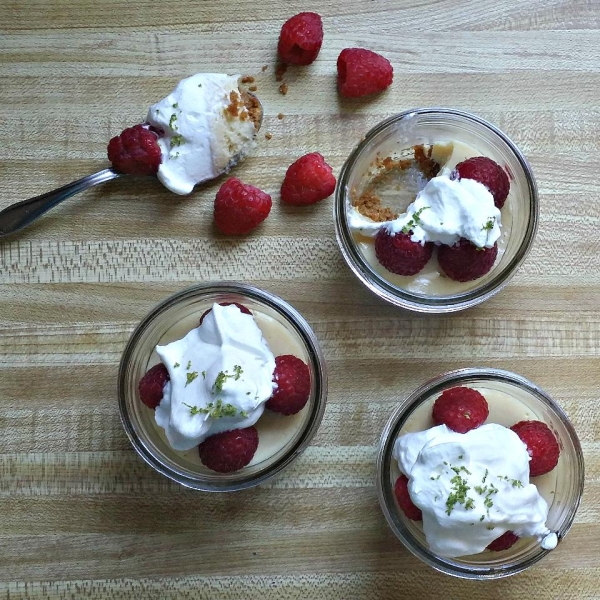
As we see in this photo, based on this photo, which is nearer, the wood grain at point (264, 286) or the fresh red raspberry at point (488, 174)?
the fresh red raspberry at point (488, 174)

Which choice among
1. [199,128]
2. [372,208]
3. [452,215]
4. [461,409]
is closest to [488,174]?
[452,215]

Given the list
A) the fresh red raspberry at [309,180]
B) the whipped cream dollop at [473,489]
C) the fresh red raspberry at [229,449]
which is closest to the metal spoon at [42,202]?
the fresh red raspberry at [309,180]

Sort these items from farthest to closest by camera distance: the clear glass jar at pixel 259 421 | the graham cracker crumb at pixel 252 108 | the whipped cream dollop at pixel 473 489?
the graham cracker crumb at pixel 252 108
the clear glass jar at pixel 259 421
the whipped cream dollop at pixel 473 489

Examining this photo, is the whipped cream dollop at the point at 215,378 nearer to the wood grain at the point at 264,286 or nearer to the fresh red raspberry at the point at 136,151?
the wood grain at the point at 264,286

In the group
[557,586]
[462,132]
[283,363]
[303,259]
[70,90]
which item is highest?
[70,90]

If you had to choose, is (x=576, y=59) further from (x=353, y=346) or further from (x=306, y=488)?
(x=306, y=488)

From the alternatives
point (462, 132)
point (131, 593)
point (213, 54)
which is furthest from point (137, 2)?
point (131, 593)

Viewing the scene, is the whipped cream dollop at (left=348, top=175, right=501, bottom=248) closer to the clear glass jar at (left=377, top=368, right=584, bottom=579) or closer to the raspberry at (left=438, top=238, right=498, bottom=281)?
the raspberry at (left=438, top=238, right=498, bottom=281)

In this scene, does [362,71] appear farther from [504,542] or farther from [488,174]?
[504,542]
